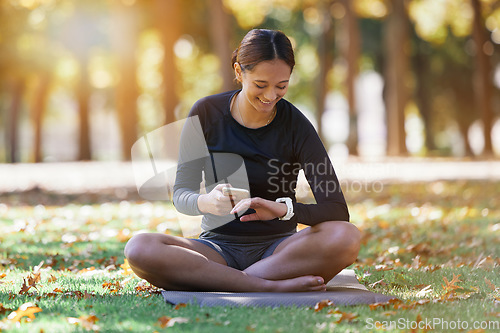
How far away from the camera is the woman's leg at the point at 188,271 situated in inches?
161

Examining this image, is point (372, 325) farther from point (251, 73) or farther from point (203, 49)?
point (203, 49)

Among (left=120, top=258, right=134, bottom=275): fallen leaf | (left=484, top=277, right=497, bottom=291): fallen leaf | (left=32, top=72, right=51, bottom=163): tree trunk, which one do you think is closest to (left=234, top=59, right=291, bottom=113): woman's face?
(left=120, top=258, right=134, bottom=275): fallen leaf

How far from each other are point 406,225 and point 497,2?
884 inches

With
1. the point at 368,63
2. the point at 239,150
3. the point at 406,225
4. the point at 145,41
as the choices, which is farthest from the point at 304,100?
the point at 239,150

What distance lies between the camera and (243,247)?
4.38 meters

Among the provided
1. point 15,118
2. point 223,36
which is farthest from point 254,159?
point 15,118

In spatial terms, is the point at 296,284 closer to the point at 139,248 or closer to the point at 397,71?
the point at 139,248

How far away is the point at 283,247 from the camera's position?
423cm

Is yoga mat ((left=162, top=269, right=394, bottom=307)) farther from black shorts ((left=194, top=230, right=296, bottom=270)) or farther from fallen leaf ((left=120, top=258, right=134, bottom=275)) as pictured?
fallen leaf ((left=120, top=258, right=134, bottom=275))

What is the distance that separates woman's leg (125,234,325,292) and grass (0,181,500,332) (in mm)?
186

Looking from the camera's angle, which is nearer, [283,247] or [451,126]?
[283,247]

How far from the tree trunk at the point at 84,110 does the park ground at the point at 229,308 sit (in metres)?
17.3

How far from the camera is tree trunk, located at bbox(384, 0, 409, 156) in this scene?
2556 cm

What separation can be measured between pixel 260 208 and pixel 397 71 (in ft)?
74.8
